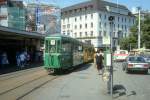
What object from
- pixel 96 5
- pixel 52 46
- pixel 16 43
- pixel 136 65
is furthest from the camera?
pixel 96 5

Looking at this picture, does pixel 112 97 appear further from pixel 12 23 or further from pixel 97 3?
pixel 97 3

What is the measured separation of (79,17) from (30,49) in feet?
227

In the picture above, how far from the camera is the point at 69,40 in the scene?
29.4 m

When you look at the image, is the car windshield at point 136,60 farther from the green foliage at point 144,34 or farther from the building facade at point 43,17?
the green foliage at point 144,34

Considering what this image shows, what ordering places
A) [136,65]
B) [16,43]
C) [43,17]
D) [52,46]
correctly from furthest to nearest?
1. [43,17]
2. [16,43]
3. [136,65]
4. [52,46]

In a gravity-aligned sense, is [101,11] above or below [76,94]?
above

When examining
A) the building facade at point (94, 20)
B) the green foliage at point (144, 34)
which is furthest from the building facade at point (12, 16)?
the building facade at point (94, 20)

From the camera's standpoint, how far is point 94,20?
370ft

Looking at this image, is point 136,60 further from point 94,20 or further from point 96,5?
point 96,5

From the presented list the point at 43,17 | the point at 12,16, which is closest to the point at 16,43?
the point at 12,16

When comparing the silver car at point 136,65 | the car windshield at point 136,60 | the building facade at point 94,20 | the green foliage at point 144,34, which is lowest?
the silver car at point 136,65

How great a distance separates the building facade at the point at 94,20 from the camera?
112500 mm

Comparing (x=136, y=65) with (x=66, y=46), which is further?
(x=136, y=65)

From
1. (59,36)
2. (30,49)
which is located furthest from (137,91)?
(30,49)
